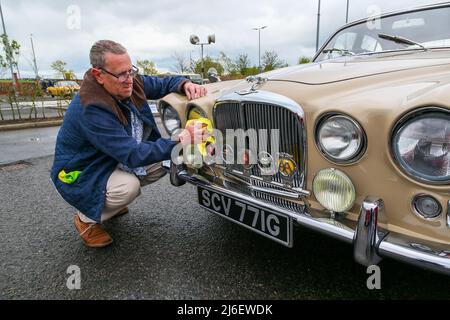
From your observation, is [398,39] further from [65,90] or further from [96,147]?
[65,90]

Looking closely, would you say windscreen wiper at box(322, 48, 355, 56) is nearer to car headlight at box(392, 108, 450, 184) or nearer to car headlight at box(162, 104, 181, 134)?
car headlight at box(162, 104, 181, 134)

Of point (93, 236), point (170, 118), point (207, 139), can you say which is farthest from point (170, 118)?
point (93, 236)

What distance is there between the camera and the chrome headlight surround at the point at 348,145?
51.4 inches

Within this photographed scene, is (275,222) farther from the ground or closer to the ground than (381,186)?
closer to the ground

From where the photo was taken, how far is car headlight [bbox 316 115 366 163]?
4.34 ft

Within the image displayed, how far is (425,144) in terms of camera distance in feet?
3.81

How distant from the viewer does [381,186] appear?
1.30m

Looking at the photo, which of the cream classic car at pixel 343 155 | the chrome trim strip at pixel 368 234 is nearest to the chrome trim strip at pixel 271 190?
the cream classic car at pixel 343 155

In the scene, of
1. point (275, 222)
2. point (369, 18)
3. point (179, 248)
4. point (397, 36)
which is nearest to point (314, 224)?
point (275, 222)

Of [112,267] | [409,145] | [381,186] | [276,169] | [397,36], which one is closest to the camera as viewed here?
[409,145]

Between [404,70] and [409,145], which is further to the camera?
[404,70]
